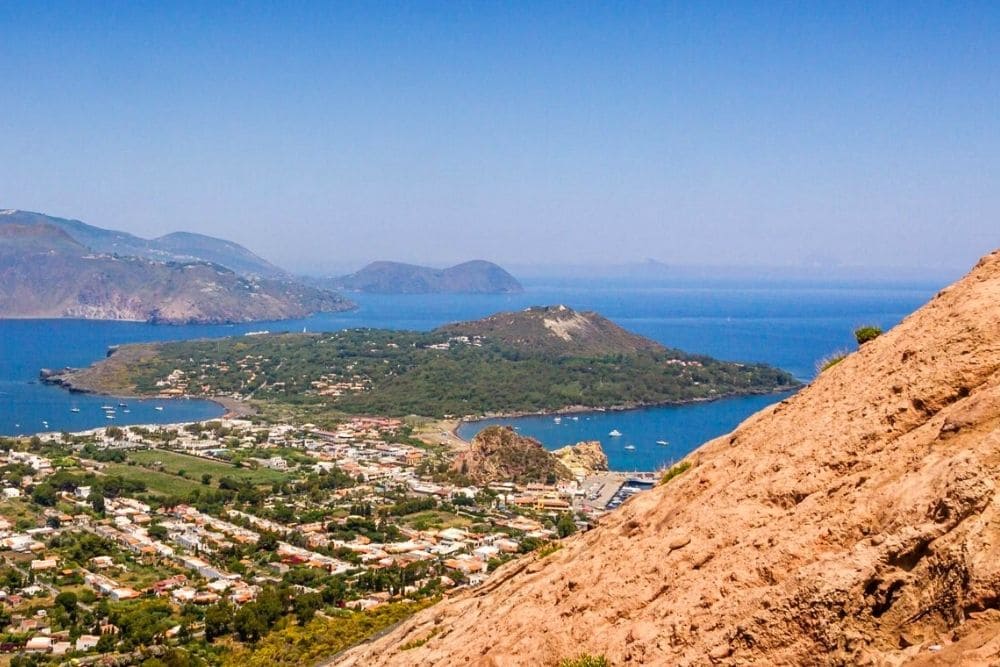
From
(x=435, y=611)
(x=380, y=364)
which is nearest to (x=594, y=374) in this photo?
(x=380, y=364)

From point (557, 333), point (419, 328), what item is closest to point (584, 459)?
point (557, 333)

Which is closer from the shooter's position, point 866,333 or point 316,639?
point 866,333

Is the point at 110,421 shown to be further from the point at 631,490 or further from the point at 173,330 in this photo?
the point at 173,330

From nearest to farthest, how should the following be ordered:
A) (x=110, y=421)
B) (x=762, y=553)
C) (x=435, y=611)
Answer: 1. (x=762, y=553)
2. (x=435, y=611)
3. (x=110, y=421)

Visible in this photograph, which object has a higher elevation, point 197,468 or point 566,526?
point 566,526

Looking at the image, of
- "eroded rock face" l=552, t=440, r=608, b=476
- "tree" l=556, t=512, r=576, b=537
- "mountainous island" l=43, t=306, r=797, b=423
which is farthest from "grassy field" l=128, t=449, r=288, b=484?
"mountainous island" l=43, t=306, r=797, b=423

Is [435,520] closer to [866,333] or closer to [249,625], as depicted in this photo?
[249,625]
